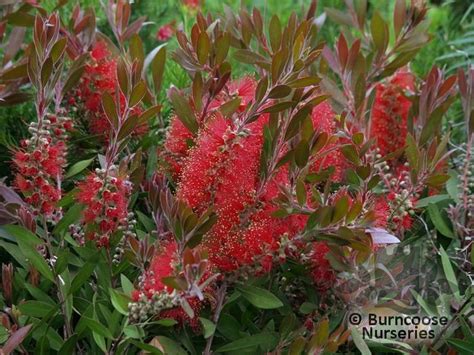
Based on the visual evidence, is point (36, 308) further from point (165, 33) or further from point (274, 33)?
point (165, 33)

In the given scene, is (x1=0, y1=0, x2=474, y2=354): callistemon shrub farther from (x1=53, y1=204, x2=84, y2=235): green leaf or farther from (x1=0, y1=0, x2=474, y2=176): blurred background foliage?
(x1=0, y1=0, x2=474, y2=176): blurred background foliage

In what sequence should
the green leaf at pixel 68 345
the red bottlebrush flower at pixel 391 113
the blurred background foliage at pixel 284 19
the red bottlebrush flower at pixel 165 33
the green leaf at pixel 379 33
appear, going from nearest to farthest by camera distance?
the green leaf at pixel 68 345, the green leaf at pixel 379 33, the red bottlebrush flower at pixel 391 113, the blurred background foliage at pixel 284 19, the red bottlebrush flower at pixel 165 33

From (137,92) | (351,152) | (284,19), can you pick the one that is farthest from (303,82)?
(284,19)

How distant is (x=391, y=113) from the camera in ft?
6.75

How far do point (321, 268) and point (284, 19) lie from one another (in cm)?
248

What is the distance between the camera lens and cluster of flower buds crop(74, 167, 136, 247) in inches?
57.2

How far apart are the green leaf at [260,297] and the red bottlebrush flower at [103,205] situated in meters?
0.27

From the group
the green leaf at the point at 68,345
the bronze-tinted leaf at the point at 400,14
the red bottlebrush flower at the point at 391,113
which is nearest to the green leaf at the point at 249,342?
the green leaf at the point at 68,345

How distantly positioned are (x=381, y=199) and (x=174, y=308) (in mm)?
532

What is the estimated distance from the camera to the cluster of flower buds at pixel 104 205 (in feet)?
4.76

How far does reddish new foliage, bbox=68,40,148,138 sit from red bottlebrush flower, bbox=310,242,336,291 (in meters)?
0.60

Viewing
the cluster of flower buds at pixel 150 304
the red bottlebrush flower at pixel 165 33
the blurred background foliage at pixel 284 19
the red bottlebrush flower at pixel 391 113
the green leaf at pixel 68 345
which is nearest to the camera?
the cluster of flower buds at pixel 150 304

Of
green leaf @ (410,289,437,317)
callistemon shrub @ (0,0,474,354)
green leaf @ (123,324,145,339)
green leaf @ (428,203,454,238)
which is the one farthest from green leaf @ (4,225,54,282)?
green leaf @ (428,203,454,238)

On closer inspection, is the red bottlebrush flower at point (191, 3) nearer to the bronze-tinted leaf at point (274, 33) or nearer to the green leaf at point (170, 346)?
the bronze-tinted leaf at point (274, 33)
